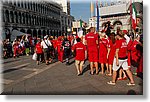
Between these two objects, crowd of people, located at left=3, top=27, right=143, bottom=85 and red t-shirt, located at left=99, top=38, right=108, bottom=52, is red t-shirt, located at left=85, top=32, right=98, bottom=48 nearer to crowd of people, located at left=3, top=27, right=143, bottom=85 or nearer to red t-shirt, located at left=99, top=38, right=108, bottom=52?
crowd of people, located at left=3, top=27, right=143, bottom=85

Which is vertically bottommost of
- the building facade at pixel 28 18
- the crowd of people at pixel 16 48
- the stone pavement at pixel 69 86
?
the stone pavement at pixel 69 86

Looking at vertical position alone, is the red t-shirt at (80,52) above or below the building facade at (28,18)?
below

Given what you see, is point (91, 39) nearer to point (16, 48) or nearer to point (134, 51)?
point (134, 51)

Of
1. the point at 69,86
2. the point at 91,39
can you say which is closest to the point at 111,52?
the point at 91,39

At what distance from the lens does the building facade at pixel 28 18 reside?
40688mm

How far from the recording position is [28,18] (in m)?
51.4

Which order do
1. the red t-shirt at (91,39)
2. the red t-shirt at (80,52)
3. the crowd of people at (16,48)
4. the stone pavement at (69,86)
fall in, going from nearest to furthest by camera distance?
the stone pavement at (69,86), the red t-shirt at (91,39), the red t-shirt at (80,52), the crowd of people at (16,48)

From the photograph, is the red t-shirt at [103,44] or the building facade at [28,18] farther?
the building facade at [28,18]

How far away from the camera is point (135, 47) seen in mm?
8258

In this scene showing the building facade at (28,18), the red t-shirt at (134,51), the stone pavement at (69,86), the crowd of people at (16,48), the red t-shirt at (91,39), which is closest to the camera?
the stone pavement at (69,86)

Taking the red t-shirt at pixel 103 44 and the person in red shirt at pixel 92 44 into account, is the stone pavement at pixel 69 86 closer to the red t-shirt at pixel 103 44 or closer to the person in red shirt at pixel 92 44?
the person in red shirt at pixel 92 44

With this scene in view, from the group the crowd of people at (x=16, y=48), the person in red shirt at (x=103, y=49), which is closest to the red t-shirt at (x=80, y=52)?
the person in red shirt at (x=103, y=49)

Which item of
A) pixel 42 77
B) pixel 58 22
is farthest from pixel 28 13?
pixel 42 77

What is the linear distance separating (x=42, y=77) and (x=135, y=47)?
3.89 meters
